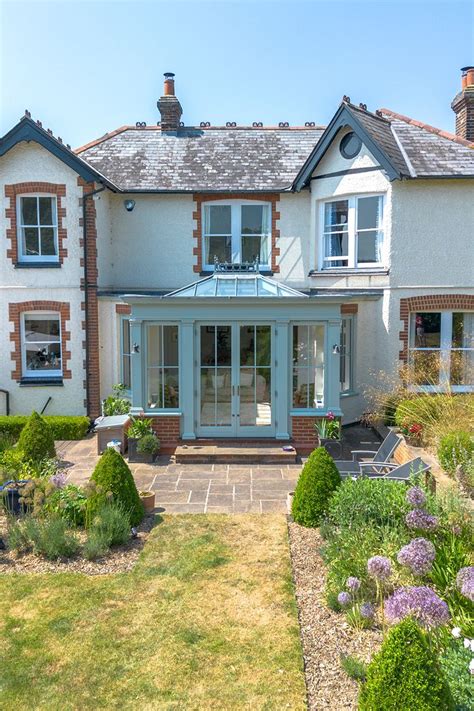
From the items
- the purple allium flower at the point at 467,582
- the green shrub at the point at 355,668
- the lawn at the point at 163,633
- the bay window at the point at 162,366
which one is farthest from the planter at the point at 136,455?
the purple allium flower at the point at 467,582

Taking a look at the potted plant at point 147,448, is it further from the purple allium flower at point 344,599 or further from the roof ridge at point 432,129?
the roof ridge at point 432,129

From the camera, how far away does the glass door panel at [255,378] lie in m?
12.6

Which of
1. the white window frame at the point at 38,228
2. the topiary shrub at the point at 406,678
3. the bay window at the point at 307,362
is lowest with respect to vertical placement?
the topiary shrub at the point at 406,678

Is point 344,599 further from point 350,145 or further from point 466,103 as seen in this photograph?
point 466,103

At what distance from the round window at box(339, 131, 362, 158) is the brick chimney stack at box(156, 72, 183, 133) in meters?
6.20

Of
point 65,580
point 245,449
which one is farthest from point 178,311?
point 65,580

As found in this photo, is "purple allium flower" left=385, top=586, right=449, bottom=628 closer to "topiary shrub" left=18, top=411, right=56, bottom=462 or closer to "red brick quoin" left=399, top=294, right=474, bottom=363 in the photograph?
"topiary shrub" left=18, top=411, right=56, bottom=462

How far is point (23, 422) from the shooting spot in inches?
541

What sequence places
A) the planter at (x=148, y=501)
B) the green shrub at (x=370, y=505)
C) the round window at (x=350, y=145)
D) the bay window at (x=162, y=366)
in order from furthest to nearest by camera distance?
1. the round window at (x=350, y=145)
2. the bay window at (x=162, y=366)
3. the planter at (x=148, y=501)
4. the green shrub at (x=370, y=505)

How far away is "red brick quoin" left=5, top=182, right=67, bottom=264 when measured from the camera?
48.7ft

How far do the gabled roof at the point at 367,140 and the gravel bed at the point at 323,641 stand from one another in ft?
34.2

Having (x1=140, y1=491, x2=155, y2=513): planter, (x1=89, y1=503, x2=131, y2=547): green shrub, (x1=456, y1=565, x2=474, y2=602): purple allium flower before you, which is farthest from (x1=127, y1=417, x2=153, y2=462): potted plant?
(x1=456, y1=565, x2=474, y2=602): purple allium flower

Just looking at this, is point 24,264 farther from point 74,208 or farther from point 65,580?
point 65,580

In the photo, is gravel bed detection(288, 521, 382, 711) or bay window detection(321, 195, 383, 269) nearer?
gravel bed detection(288, 521, 382, 711)
